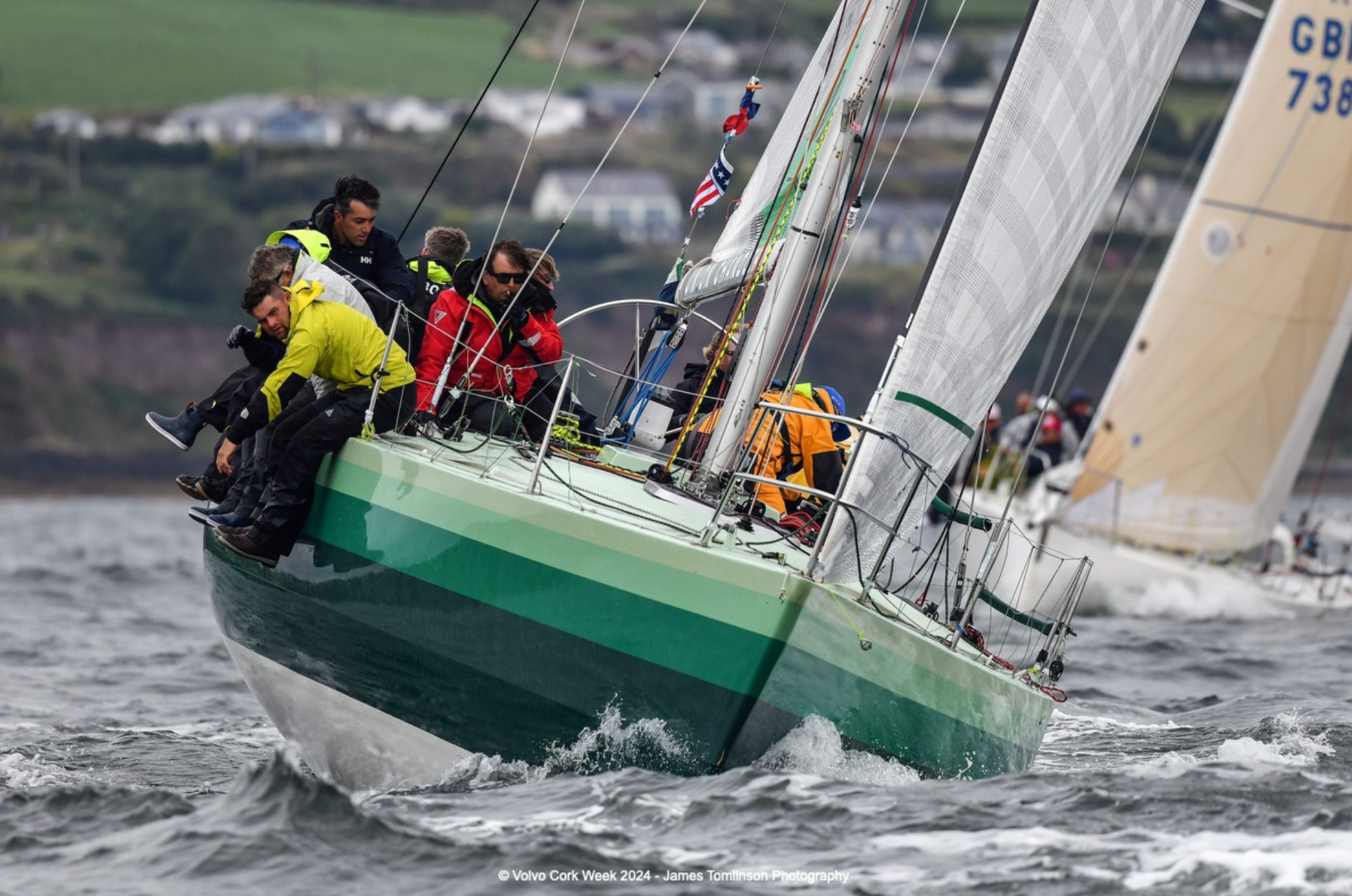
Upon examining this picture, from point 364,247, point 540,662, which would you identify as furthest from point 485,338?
point 540,662

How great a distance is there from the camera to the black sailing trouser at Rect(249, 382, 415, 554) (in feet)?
24.4

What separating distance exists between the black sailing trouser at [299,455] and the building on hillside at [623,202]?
6330cm

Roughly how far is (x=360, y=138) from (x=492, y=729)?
6806 cm

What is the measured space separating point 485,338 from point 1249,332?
11.0 metres

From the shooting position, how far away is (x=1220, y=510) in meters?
17.9

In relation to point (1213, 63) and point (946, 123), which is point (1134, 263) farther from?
point (1213, 63)

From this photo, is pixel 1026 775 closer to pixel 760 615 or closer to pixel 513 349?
pixel 760 615

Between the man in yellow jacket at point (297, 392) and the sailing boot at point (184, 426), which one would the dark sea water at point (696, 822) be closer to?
the man in yellow jacket at point (297, 392)

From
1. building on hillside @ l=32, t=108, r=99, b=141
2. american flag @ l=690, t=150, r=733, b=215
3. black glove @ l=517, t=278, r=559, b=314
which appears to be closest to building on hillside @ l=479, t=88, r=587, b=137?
building on hillside @ l=32, t=108, r=99, b=141

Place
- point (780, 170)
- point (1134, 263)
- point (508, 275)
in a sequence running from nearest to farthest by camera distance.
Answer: point (508, 275) < point (780, 170) < point (1134, 263)

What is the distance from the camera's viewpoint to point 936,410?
693 cm

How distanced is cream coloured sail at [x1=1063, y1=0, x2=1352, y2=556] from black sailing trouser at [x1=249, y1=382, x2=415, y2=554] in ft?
36.9

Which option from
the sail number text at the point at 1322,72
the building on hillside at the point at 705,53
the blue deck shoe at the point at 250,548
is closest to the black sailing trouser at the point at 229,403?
the blue deck shoe at the point at 250,548

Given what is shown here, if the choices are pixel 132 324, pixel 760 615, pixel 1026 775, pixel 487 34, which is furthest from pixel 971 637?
pixel 487 34
